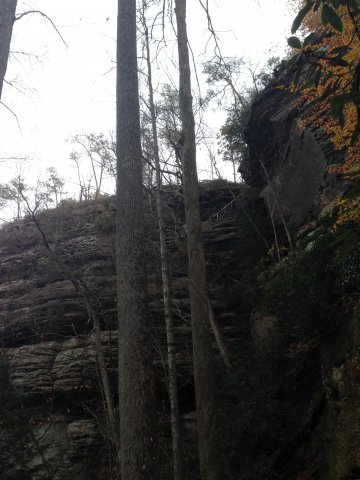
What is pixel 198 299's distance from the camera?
264 inches

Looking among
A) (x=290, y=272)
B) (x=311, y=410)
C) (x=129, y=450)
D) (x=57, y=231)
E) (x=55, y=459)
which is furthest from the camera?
(x=57, y=231)

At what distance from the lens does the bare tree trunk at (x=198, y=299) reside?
595 cm

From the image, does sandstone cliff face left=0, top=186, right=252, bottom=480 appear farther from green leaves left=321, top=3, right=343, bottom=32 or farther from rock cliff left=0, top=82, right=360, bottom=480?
green leaves left=321, top=3, right=343, bottom=32

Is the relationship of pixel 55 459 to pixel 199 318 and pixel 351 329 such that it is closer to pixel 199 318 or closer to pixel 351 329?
pixel 199 318

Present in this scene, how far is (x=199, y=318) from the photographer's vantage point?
21.6 feet

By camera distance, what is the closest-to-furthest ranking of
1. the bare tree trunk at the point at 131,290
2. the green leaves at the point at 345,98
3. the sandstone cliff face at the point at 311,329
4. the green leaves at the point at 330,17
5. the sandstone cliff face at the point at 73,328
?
the green leaves at the point at 345,98 → the green leaves at the point at 330,17 → the bare tree trunk at the point at 131,290 → the sandstone cliff face at the point at 311,329 → the sandstone cliff face at the point at 73,328

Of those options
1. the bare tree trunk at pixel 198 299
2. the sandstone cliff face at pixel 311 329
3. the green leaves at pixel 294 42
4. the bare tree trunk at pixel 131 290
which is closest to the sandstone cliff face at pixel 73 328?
the sandstone cliff face at pixel 311 329

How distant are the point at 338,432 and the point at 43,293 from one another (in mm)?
11646

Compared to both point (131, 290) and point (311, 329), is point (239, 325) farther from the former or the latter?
point (131, 290)

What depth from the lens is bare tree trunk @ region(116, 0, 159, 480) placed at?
12.6 feet

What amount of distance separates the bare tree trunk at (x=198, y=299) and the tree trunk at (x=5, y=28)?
309 cm

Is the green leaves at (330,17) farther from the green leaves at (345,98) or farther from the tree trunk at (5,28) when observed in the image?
the tree trunk at (5,28)

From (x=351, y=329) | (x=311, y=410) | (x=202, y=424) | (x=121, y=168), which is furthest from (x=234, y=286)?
(x=121, y=168)

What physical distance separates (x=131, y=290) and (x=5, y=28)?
14.2ft
